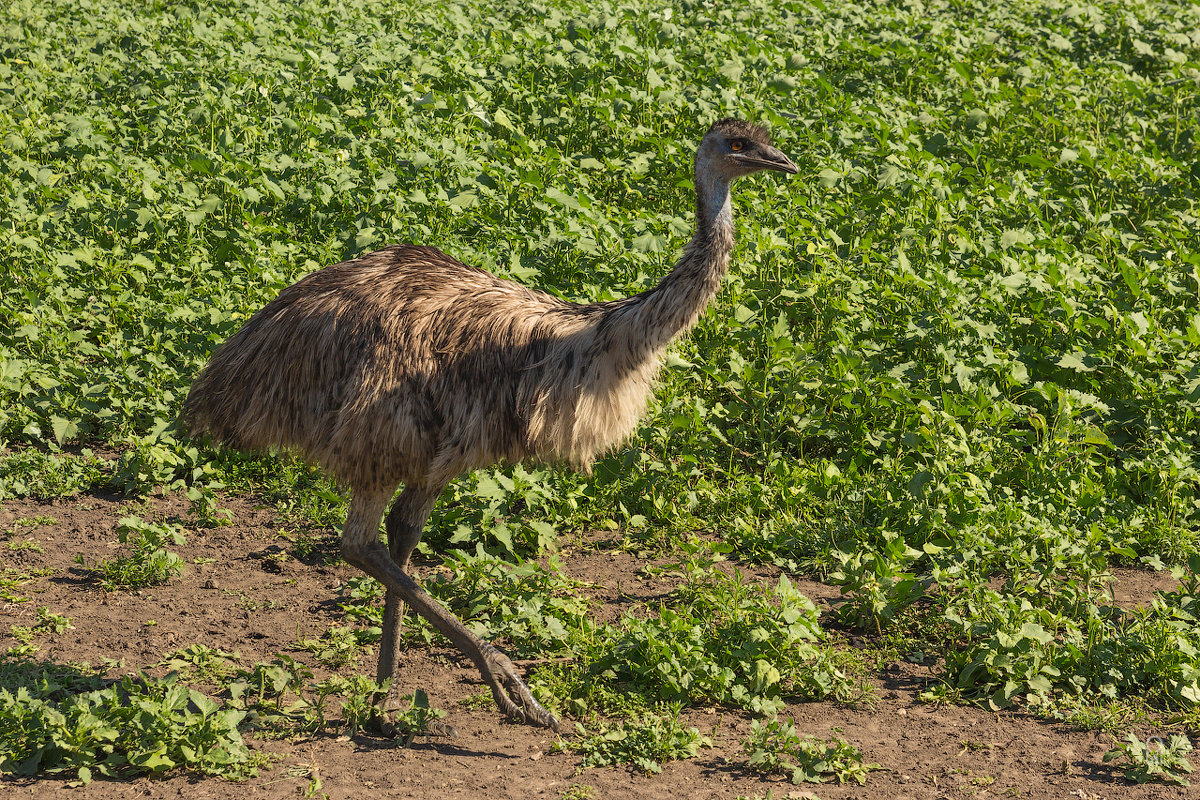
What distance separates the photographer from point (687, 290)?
439 cm

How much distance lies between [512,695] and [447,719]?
0.25 metres

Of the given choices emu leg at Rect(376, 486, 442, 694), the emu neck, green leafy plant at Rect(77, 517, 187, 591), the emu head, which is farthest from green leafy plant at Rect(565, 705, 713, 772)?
green leafy plant at Rect(77, 517, 187, 591)

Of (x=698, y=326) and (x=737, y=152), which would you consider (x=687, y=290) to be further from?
(x=698, y=326)

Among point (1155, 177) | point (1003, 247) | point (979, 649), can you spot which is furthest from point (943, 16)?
point (979, 649)

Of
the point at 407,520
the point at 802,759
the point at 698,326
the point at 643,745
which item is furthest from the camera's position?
the point at 698,326

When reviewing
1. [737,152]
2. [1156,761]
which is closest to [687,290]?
[737,152]

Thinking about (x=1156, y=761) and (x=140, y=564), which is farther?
(x=140, y=564)

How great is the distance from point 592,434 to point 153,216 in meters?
4.08

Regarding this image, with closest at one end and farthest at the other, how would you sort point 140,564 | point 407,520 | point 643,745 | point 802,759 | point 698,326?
1. point 802,759
2. point 643,745
3. point 407,520
4. point 140,564
5. point 698,326

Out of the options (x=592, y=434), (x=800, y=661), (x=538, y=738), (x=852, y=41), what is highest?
(x=852, y=41)

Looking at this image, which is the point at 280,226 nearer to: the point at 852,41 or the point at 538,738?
the point at 538,738

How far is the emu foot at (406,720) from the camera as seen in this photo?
14.4 ft

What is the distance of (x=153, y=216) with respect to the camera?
7.49m

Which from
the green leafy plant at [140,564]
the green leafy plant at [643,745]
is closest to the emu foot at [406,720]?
the green leafy plant at [643,745]
